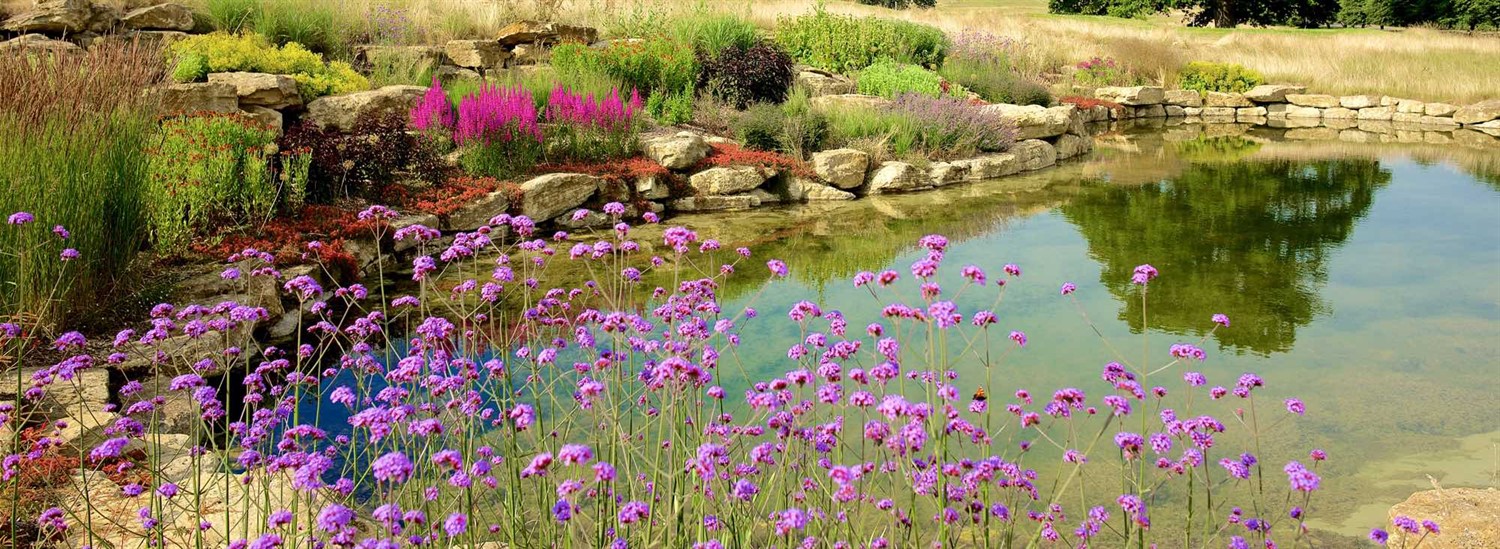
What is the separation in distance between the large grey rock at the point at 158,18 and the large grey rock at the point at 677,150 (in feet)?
20.9

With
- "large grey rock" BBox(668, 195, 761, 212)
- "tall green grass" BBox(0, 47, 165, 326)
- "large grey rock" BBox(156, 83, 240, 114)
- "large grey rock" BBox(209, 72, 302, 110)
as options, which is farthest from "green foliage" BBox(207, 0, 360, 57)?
"tall green grass" BBox(0, 47, 165, 326)

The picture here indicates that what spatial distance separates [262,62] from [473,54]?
148 inches

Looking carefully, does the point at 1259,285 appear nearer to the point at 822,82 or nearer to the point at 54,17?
the point at 822,82

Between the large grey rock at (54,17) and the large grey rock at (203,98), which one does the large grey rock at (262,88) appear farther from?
the large grey rock at (54,17)

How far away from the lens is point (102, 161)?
5.42 metres

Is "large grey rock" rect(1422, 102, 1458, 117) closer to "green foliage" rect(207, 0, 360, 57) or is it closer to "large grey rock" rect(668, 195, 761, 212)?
"large grey rock" rect(668, 195, 761, 212)

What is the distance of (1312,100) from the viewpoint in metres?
23.1

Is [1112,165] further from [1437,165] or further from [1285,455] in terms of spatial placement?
[1285,455]

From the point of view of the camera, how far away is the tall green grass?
4941 millimetres

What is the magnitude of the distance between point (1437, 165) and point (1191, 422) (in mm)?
15317

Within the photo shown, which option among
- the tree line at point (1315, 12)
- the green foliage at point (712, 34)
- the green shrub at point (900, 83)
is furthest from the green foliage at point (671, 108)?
the tree line at point (1315, 12)

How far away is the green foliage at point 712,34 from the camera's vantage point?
619 inches

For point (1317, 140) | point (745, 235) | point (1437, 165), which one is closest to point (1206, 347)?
point (745, 235)

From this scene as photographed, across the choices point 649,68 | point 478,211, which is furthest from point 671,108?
point 478,211
